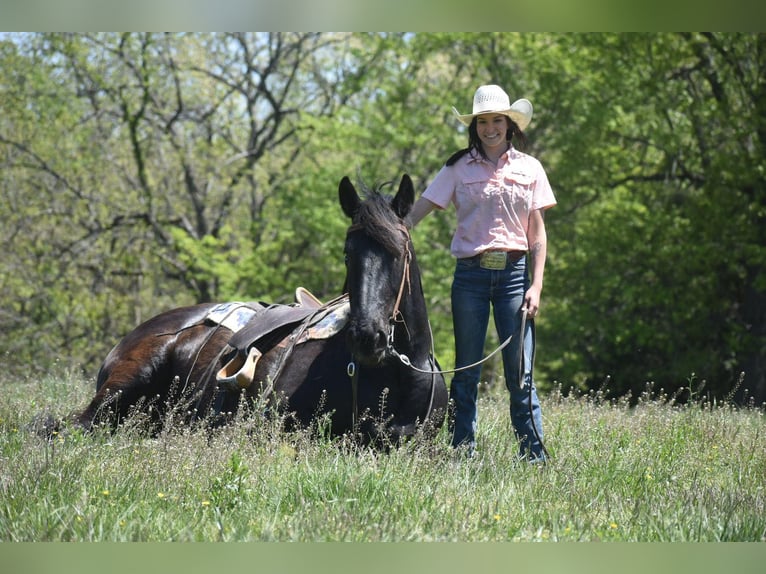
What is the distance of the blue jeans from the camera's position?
5574 mm

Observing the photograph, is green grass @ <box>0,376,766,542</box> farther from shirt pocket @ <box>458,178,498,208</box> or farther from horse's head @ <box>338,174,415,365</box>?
shirt pocket @ <box>458,178,498,208</box>

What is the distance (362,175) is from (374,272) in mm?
17015

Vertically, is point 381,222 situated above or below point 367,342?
above

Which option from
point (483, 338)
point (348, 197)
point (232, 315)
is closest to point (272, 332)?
point (232, 315)

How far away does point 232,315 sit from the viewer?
724cm

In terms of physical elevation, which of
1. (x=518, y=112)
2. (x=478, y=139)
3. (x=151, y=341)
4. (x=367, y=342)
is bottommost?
(x=151, y=341)

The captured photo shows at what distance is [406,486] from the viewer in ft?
14.9

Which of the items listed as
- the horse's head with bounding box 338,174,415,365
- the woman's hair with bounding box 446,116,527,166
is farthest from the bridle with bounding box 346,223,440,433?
the woman's hair with bounding box 446,116,527,166

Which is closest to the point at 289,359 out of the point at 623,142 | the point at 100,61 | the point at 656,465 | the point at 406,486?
the point at 406,486

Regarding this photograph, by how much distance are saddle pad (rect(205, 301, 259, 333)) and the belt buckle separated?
238 centimetres

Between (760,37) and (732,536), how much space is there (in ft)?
44.1

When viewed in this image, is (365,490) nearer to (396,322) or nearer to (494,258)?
(396,322)

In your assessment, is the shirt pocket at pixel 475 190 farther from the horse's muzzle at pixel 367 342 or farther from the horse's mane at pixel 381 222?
the horse's muzzle at pixel 367 342

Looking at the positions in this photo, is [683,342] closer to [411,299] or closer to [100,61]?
[411,299]
